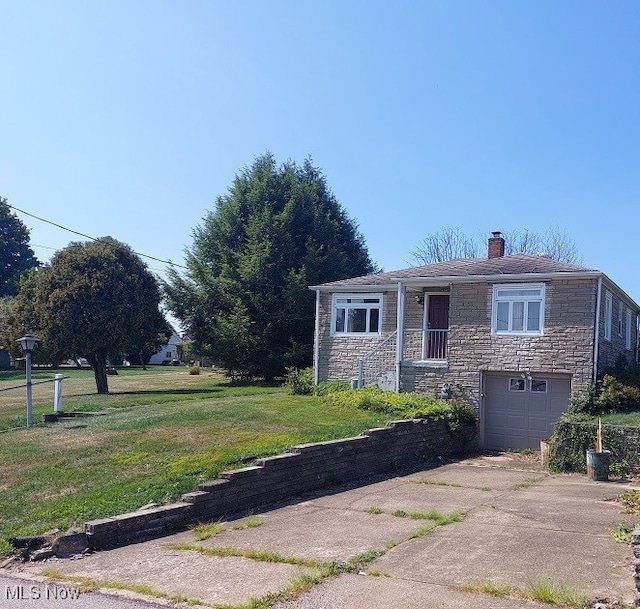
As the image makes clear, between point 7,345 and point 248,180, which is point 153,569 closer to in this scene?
point 7,345

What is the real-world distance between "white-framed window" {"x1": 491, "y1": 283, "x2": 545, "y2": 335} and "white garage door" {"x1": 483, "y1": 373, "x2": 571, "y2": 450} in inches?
51.9

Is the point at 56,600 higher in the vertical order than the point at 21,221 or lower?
lower

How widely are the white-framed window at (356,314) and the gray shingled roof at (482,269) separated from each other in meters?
0.49

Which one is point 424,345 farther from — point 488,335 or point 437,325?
point 488,335

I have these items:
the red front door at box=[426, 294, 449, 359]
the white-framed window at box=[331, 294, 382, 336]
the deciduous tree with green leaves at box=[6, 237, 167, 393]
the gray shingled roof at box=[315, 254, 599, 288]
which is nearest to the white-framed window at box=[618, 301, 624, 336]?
the gray shingled roof at box=[315, 254, 599, 288]

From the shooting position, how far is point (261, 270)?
102 ft

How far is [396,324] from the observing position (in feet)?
67.9

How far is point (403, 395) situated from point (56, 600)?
12.9 metres

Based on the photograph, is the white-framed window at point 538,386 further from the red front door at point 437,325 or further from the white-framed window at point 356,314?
the white-framed window at point 356,314

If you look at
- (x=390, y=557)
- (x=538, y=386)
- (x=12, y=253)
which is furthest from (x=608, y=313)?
(x=12, y=253)

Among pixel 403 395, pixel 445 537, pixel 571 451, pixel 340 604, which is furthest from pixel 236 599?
pixel 403 395

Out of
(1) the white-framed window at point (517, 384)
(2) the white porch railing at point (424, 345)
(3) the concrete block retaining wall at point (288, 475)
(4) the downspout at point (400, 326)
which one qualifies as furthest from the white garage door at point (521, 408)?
(4) the downspout at point (400, 326)

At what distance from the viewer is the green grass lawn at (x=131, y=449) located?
930 centimetres

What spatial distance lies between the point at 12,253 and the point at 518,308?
60932 mm
